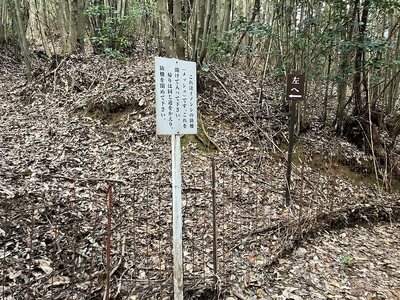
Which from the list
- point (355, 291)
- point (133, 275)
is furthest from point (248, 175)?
point (133, 275)

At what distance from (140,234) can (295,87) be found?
2969 mm

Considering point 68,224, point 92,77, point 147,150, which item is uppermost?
point 92,77

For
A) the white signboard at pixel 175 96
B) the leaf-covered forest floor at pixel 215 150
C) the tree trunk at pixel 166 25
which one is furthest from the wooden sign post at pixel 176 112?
the tree trunk at pixel 166 25

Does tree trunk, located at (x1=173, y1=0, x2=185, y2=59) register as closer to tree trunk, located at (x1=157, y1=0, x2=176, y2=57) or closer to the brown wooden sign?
tree trunk, located at (x1=157, y1=0, x2=176, y2=57)

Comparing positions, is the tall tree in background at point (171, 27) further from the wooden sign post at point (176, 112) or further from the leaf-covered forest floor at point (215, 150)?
the wooden sign post at point (176, 112)

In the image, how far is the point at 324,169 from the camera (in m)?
6.47

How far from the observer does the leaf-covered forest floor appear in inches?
144

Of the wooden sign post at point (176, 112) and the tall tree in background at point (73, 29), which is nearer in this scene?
the wooden sign post at point (176, 112)

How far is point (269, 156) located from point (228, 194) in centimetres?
171

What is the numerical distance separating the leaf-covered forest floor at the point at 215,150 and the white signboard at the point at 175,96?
1611 mm

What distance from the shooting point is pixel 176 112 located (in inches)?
110

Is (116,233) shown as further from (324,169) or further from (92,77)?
(92,77)

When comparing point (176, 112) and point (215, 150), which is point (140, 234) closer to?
point (176, 112)

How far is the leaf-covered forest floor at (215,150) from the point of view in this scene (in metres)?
3.67
